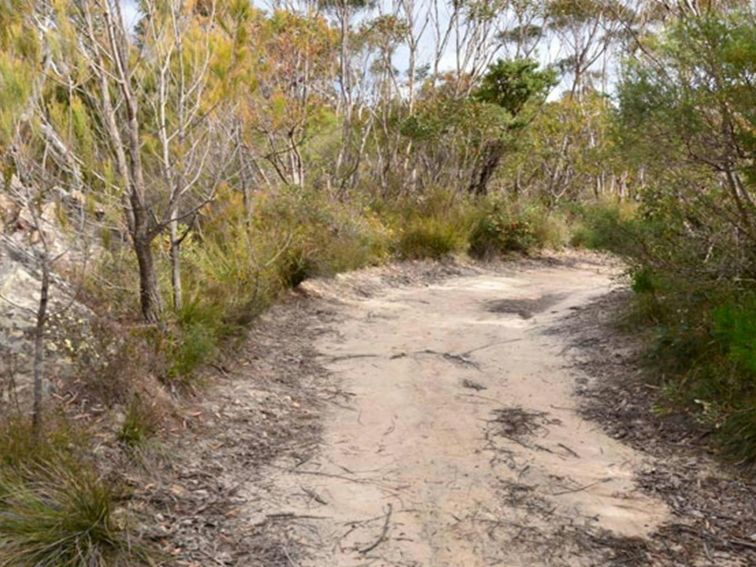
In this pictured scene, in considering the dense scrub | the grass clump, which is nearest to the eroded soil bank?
the grass clump

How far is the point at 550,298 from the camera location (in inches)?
363

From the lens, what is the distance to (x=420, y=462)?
3.93 metres

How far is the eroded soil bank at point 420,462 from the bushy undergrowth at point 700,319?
1.33ft

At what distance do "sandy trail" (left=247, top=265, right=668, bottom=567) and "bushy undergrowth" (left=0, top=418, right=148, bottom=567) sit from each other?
81 centimetres

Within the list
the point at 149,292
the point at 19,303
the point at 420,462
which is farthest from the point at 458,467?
the point at 19,303

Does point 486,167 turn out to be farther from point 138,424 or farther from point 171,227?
Answer: point 138,424

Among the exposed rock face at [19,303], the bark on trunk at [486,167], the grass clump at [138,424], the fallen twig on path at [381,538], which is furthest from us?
the bark on trunk at [486,167]

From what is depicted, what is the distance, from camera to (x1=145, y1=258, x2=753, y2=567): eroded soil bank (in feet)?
10.1

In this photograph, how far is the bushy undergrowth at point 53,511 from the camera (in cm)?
265

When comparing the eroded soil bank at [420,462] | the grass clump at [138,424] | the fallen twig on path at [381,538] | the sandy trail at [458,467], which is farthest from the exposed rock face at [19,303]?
the fallen twig on path at [381,538]

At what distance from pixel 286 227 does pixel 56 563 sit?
6.13m

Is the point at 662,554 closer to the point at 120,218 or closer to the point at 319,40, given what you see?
the point at 120,218

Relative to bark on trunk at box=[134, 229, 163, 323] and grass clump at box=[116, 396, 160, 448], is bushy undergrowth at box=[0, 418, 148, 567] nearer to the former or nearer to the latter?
grass clump at box=[116, 396, 160, 448]

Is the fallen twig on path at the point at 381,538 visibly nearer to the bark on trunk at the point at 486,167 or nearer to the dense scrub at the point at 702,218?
the dense scrub at the point at 702,218
